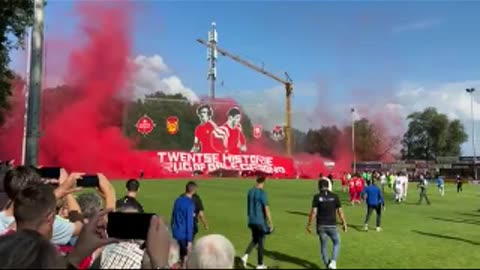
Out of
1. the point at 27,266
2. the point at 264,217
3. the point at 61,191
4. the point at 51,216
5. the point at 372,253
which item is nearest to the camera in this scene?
the point at 27,266

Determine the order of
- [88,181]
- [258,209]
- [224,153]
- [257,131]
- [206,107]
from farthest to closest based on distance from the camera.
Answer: [257,131], [206,107], [224,153], [258,209], [88,181]

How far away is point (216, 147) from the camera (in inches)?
2805

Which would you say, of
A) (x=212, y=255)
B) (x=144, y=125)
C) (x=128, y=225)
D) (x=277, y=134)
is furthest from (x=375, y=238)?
(x=277, y=134)

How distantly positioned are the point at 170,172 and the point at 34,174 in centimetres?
5926

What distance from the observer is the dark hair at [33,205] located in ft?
10.8

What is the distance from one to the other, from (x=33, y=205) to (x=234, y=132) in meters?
70.1

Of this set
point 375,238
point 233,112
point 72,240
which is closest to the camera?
point 72,240

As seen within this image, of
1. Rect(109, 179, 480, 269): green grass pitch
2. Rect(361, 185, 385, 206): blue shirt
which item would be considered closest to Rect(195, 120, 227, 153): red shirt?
Rect(109, 179, 480, 269): green grass pitch

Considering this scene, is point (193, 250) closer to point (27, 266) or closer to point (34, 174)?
point (27, 266)

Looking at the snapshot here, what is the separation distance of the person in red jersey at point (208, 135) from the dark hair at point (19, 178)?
214ft

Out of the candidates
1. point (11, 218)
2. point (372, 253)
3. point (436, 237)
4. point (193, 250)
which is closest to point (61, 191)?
point (11, 218)

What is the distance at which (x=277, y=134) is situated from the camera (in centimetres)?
8406

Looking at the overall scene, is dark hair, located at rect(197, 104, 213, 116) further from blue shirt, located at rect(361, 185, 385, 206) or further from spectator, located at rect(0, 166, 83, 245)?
spectator, located at rect(0, 166, 83, 245)

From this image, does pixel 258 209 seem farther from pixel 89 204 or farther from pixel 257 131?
pixel 257 131
